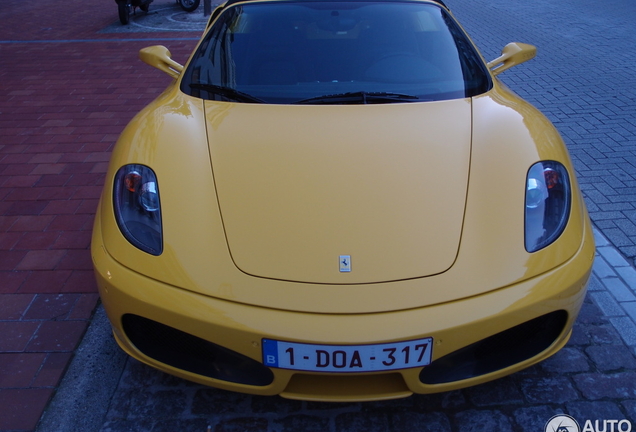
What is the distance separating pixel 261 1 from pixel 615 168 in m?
2.72

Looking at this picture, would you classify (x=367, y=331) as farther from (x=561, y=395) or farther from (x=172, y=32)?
(x=172, y=32)

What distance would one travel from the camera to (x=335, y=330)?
155 centimetres

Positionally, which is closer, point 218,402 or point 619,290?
point 218,402

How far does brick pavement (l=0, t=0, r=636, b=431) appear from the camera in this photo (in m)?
1.96

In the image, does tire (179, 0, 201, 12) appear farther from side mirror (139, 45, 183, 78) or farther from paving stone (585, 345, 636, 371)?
paving stone (585, 345, 636, 371)

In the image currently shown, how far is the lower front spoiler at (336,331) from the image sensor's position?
5.14ft

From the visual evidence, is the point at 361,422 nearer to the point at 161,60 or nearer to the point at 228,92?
the point at 228,92

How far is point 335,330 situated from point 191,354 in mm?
538

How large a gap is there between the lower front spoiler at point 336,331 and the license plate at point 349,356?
0.02 m

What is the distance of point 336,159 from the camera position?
1.99 metres

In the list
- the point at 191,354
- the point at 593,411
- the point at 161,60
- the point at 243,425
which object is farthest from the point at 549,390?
the point at 161,60

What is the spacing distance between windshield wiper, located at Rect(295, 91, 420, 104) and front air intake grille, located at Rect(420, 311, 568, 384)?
3.52ft

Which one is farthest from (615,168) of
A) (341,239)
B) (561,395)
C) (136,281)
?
(136,281)

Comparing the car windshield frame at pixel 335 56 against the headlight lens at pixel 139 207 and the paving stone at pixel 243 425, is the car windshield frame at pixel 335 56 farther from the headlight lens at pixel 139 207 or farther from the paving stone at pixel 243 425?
the paving stone at pixel 243 425
